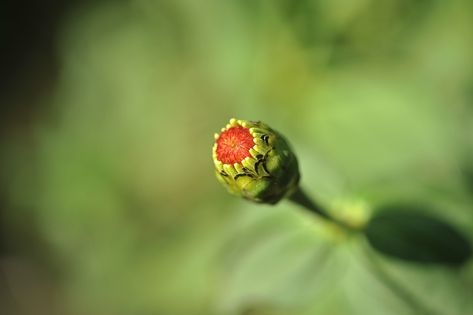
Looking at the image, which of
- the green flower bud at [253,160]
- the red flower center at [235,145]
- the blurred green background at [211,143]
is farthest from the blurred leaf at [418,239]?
the red flower center at [235,145]

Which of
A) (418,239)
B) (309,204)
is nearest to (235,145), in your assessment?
(309,204)

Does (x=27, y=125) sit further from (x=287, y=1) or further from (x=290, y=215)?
(x=290, y=215)

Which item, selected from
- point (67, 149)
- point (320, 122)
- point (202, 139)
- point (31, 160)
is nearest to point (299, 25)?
point (320, 122)

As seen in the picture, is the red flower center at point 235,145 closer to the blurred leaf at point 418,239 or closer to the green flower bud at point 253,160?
the green flower bud at point 253,160

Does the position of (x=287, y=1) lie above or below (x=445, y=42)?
above

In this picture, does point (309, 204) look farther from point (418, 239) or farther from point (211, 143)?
point (211, 143)

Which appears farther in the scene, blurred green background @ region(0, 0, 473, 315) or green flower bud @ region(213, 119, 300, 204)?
blurred green background @ region(0, 0, 473, 315)

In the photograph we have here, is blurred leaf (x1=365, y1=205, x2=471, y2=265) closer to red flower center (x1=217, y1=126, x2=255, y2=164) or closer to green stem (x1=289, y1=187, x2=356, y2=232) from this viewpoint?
green stem (x1=289, y1=187, x2=356, y2=232)

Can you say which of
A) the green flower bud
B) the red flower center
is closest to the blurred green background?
the green flower bud
